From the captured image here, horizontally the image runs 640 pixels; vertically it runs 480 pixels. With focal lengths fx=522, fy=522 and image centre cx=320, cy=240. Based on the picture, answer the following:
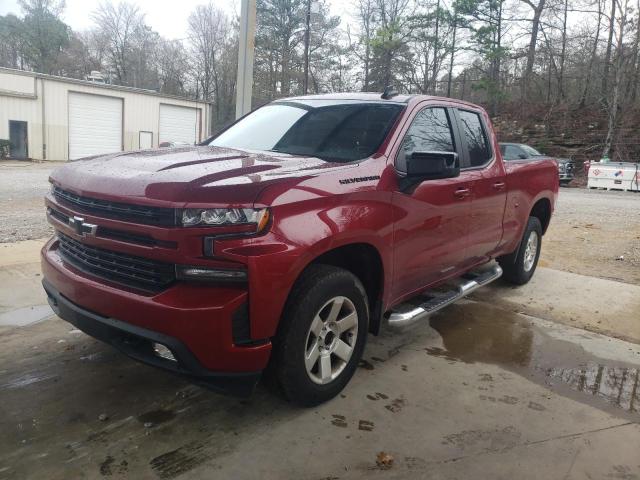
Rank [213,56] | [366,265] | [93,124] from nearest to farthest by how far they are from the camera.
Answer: [366,265] < [93,124] < [213,56]

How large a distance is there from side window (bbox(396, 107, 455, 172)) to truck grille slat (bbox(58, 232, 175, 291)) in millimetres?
1663

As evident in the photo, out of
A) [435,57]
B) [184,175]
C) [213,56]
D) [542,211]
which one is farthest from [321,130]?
[213,56]

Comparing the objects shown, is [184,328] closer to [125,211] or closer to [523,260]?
[125,211]

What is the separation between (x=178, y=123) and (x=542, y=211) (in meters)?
32.2

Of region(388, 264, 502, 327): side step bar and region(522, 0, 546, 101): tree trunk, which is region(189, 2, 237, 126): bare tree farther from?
region(388, 264, 502, 327): side step bar

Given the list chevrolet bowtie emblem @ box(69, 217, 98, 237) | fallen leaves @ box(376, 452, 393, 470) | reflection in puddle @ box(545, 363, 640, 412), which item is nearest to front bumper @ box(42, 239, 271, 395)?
chevrolet bowtie emblem @ box(69, 217, 98, 237)

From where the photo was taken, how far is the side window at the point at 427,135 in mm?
3546

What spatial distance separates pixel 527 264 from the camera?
5.98m

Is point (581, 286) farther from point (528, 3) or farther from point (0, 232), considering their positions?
point (528, 3)

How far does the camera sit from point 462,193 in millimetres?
4078

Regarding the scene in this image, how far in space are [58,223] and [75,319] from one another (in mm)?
667

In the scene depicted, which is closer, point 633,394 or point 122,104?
point 633,394

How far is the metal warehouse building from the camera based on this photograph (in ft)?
90.6

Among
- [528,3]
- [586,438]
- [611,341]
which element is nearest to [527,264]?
[611,341]
